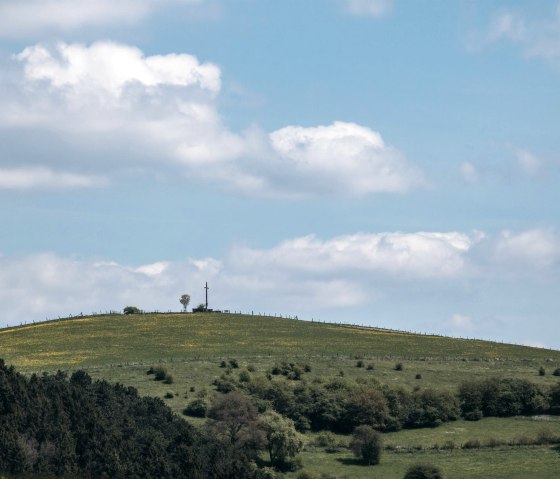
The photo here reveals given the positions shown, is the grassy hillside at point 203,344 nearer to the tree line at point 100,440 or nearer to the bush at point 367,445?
the tree line at point 100,440

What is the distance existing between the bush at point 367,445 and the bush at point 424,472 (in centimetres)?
758

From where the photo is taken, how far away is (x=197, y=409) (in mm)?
125500

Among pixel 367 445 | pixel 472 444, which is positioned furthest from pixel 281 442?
pixel 472 444

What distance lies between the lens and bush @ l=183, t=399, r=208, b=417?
412 feet

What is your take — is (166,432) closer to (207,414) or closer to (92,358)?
(207,414)

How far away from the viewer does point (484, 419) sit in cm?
13462

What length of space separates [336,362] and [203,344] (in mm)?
23678

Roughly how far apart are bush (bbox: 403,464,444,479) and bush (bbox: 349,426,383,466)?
298 inches

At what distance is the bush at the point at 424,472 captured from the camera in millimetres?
107188

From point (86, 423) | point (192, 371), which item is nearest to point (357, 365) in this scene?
point (192, 371)

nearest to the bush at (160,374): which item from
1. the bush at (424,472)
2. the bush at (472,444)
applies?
the bush at (472,444)

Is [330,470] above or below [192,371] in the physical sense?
below

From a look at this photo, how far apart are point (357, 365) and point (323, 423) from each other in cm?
2451

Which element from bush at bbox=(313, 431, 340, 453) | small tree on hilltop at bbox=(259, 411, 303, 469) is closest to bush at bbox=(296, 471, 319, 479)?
small tree on hilltop at bbox=(259, 411, 303, 469)
